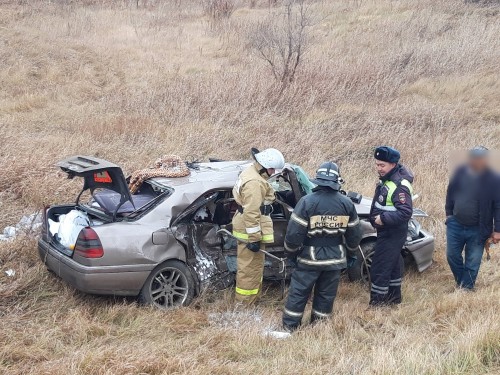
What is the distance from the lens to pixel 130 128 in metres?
10.7

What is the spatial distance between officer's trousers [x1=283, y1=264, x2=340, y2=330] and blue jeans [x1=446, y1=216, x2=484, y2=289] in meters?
1.50

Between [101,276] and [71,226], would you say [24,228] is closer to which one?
[71,226]

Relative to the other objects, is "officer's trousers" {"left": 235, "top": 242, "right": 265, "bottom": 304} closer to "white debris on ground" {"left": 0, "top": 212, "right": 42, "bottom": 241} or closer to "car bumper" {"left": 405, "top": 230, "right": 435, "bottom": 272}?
"car bumper" {"left": 405, "top": 230, "right": 435, "bottom": 272}

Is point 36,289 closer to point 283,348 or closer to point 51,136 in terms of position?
point 283,348

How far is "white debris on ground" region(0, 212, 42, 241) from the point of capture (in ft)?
20.0

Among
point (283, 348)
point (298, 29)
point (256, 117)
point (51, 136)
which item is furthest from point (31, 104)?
point (283, 348)

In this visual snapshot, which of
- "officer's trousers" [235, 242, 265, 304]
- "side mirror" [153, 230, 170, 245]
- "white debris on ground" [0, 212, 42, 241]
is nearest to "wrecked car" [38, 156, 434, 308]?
"side mirror" [153, 230, 170, 245]

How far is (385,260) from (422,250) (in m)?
0.90

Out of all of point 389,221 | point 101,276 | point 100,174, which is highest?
point 100,174

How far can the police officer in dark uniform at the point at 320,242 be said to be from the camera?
4.70 metres

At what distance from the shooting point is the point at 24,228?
6.24m

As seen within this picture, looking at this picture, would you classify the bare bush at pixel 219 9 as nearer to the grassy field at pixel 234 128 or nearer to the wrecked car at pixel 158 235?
the grassy field at pixel 234 128

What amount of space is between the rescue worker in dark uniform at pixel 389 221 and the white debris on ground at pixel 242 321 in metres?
1.11

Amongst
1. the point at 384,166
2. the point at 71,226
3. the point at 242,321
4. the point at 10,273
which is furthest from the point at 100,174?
the point at 384,166
